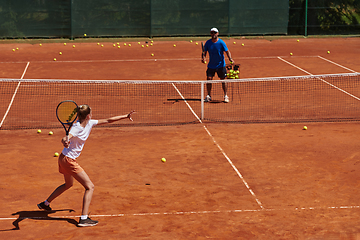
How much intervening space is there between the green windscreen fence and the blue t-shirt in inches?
507

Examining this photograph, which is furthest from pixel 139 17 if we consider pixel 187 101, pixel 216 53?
pixel 216 53

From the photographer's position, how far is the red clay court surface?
6539 mm

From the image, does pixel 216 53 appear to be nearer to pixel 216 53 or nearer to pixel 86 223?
pixel 216 53

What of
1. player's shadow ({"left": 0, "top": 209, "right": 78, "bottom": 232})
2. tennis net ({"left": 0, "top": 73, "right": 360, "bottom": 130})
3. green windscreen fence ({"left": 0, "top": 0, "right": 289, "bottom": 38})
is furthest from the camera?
green windscreen fence ({"left": 0, "top": 0, "right": 289, "bottom": 38})

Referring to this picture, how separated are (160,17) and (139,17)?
1074 mm

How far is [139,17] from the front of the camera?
84.9ft

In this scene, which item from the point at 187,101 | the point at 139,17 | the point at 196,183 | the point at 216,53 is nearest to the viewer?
the point at 196,183

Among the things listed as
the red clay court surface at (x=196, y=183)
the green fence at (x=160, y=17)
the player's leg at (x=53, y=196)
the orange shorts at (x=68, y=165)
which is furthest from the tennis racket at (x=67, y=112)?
the green fence at (x=160, y=17)

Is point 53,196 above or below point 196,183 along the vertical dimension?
above

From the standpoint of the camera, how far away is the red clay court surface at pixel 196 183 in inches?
257

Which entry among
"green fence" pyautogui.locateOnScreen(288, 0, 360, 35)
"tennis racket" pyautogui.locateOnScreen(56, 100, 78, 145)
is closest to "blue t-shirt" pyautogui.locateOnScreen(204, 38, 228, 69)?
"tennis racket" pyautogui.locateOnScreen(56, 100, 78, 145)

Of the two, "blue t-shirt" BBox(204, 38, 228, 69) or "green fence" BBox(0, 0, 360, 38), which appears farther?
"green fence" BBox(0, 0, 360, 38)

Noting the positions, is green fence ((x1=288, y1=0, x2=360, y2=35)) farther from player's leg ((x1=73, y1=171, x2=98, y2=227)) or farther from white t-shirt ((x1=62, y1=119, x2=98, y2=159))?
player's leg ((x1=73, y1=171, x2=98, y2=227))

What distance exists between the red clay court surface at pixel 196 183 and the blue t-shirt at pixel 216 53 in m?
2.43
